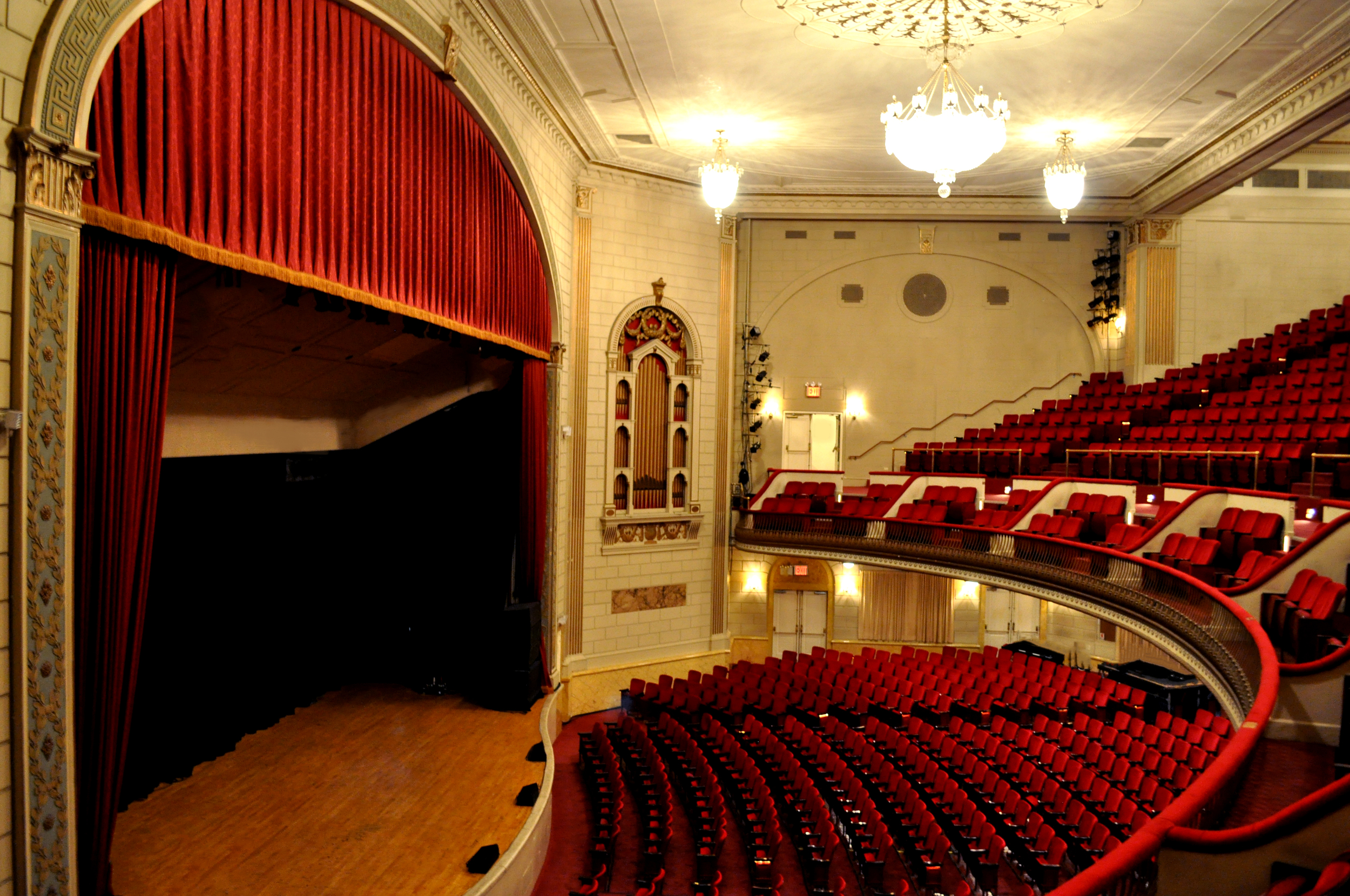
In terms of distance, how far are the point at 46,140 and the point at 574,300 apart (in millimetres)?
7525

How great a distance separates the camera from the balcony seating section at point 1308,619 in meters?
4.65

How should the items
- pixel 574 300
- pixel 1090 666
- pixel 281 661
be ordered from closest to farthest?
pixel 281 661 < pixel 574 300 < pixel 1090 666

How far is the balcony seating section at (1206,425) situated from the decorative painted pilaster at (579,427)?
177 inches

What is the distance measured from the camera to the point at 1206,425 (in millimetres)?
9656

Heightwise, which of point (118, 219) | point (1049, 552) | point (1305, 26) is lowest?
point (1049, 552)

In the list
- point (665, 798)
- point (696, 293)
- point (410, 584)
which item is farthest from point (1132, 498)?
point (410, 584)

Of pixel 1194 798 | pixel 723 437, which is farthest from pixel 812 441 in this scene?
pixel 1194 798

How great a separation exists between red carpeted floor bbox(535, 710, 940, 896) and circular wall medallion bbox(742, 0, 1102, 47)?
6255 millimetres

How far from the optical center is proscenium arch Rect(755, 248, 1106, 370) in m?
12.9

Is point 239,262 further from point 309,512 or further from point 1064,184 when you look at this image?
point 1064,184

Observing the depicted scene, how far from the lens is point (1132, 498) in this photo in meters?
8.50

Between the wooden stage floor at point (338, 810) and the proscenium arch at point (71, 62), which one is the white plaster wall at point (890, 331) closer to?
the wooden stage floor at point (338, 810)

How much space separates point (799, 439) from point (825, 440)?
1.21 feet

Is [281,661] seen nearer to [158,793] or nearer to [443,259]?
[158,793]
